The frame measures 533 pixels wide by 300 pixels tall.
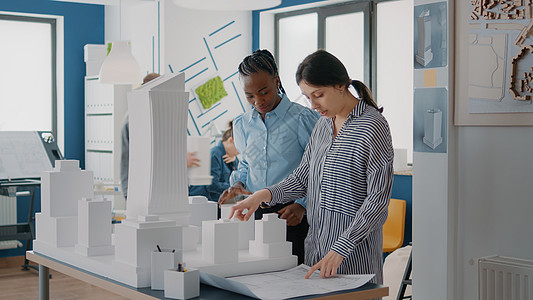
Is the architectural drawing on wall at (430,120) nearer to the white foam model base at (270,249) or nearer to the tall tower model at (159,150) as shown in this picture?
the white foam model base at (270,249)

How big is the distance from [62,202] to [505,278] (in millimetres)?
1745

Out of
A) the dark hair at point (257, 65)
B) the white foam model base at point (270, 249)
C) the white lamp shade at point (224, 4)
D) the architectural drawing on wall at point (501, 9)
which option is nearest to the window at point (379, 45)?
the white lamp shade at point (224, 4)

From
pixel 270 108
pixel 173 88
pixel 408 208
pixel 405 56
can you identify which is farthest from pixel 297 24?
A: pixel 173 88

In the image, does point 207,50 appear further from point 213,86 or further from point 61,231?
point 61,231

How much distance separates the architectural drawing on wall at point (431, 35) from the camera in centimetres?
308

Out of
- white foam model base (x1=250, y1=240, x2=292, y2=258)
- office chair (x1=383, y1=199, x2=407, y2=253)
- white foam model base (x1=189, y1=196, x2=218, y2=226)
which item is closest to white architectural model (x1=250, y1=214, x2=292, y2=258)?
white foam model base (x1=250, y1=240, x2=292, y2=258)

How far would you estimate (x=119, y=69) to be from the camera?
5.76 metres

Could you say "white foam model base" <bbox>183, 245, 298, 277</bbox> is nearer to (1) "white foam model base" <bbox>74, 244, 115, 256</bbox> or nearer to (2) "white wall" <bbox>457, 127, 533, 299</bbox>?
(1) "white foam model base" <bbox>74, 244, 115, 256</bbox>

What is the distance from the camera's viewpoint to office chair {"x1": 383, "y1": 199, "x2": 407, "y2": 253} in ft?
18.1

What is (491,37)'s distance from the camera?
114 inches

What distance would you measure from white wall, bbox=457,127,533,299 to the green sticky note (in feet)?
13.5

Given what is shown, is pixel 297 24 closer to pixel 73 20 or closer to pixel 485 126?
pixel 73 20

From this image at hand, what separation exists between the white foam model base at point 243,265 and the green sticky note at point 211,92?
4540 mm

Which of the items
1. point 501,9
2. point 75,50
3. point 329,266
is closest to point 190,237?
point 329,266
